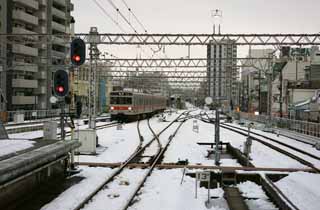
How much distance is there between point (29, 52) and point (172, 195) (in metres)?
43.1

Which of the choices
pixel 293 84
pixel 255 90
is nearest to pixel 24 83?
pixel 293 84

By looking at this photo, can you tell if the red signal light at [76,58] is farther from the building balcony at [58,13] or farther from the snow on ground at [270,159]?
the building balcony at [58,13]

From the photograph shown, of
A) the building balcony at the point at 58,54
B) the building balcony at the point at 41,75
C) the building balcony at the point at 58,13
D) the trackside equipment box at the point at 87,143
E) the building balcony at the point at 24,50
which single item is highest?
the building balcony at the point at 58,13

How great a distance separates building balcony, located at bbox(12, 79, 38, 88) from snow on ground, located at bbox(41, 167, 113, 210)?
36.9 m

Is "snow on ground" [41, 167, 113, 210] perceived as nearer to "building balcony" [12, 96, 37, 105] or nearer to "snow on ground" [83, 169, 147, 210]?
"snow on ground" [83, 169, 147, 210]

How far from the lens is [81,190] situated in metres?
9.38

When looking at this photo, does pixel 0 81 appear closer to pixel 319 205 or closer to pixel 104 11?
pixel 104 11

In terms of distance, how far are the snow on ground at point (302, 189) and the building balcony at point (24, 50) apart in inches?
1601

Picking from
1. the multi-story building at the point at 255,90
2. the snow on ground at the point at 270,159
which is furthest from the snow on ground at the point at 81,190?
the multi-story building at the point at 255,90

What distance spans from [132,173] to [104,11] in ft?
35.0

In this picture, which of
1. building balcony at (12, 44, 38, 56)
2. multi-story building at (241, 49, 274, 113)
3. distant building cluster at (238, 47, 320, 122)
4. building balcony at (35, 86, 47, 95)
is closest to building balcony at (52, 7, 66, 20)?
building balcony at (12, 44, 38, 56)

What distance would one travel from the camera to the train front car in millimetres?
37125

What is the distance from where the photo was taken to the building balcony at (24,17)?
1785 inches

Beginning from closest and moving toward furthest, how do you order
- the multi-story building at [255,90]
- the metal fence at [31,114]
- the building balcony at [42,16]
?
1. the metal fence at [31,114]
2. the building balcony at [42,16]
3. the multi-story building at [255,90]
